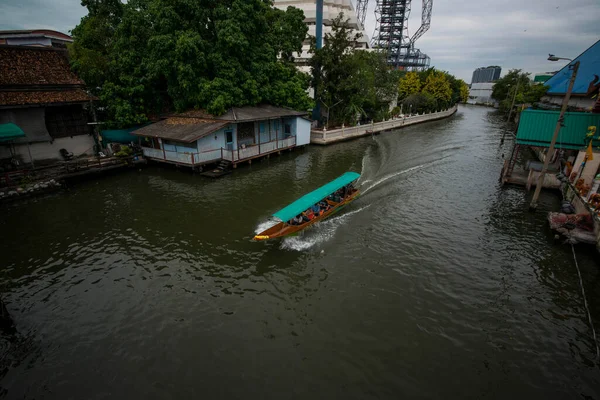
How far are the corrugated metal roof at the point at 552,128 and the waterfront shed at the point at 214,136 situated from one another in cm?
2128

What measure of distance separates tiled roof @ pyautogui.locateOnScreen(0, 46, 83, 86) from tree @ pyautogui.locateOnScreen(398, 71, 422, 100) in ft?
208

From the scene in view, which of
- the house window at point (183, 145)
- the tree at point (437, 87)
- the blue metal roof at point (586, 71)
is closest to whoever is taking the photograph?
the house window at point (183, 145)

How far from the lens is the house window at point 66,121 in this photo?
24250 millimetres

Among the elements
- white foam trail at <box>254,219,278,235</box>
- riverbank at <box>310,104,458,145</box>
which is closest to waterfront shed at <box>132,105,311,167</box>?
riverbank at <box>310,104,458,145</box>

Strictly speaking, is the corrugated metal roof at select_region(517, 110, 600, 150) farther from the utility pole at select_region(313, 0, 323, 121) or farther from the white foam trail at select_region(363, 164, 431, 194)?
the utility pole at select_region(313, 0, 323, 121)

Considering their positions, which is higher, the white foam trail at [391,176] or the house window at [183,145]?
the house window at [183,145]

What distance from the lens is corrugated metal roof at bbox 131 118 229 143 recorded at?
24.5 meters

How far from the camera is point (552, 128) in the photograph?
20.6m

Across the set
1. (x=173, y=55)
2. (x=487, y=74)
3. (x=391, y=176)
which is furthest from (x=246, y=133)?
(x=487, y=74)

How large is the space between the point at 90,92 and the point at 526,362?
118 ft

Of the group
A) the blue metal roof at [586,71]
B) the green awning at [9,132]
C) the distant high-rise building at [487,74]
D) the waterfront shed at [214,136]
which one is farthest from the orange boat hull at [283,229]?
the distant high-rise building at [487,74]

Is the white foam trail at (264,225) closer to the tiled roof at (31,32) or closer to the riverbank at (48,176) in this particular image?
the riverbank at (48,176)

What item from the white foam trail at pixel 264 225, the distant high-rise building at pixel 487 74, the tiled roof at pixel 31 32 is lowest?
the white foam trail at pixel 264 225

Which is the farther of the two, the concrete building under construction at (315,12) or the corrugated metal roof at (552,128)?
the concrete building under construction at (315,12)
